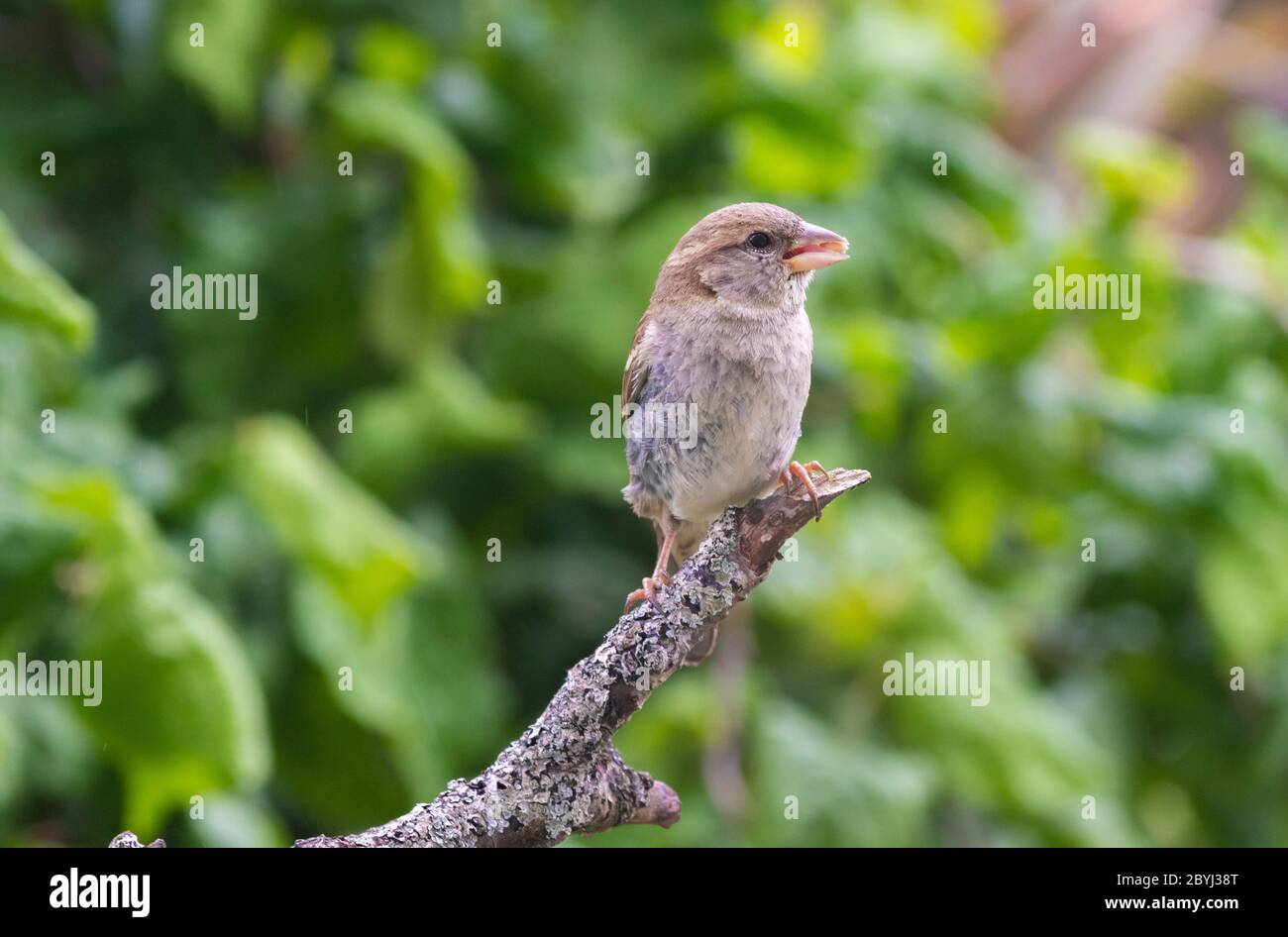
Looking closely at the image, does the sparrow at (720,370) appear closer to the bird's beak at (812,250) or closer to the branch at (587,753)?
the bird's beak at (812,250)

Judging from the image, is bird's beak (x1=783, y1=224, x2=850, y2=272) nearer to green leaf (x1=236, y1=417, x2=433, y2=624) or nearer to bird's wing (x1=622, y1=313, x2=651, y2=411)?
bird's wing (x1=622, y1=313, x2=651, y2=411)

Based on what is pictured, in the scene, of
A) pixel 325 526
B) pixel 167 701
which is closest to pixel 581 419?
pixel 325 526

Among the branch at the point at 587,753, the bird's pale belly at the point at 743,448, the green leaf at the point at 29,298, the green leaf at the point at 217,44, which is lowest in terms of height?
the branch at the point at 587,753

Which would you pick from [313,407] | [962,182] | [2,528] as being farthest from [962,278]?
[2,528]

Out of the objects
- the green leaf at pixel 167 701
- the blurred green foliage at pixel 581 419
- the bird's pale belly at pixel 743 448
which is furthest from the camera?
the blurred green foliage at pixel 581 419

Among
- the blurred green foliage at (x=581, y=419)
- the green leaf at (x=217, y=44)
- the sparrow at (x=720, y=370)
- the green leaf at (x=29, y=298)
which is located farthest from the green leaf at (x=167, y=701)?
the green leaf at (x=217, y=44)

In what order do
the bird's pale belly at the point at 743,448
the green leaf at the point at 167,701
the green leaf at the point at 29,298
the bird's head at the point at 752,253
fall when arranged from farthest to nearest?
the green leaf at the point at 167,701
the green leaf at the point at 29,298
the bird's head at the point at 752,253
the bird's pale belly at the point at 743,448
